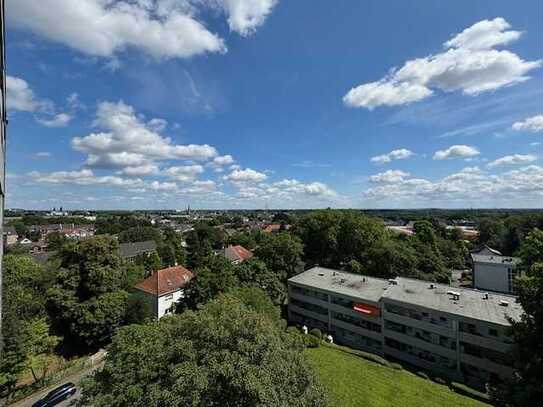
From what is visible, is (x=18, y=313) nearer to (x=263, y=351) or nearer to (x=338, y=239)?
(x=263, y=351)

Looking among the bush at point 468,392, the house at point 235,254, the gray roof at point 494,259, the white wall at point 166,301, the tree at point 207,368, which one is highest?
the tree at point 207,368

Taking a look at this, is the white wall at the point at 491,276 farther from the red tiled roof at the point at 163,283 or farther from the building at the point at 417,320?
the red tiled roof at the point at 163,283

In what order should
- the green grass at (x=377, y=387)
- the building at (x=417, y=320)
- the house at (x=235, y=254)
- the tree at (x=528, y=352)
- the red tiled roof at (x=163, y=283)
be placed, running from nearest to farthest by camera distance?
the tree at (x=528, y=352), the green grass at (x=377, y=387), the building at (x=417, y=320), the red tiled roof at (x=163, y=283), the house at (x=235, y=254)

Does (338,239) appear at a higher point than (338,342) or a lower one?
higher

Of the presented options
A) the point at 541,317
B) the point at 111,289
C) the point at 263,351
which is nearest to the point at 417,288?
the point at 541,317

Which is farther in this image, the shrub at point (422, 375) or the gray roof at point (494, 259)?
the gray roof at point (494, 259)

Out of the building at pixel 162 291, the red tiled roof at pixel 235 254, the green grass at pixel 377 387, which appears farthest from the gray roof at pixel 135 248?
the green grass at pixel 377 387

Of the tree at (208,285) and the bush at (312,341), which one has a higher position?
the tree at (208,285)

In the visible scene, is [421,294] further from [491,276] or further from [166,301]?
[166,301]
